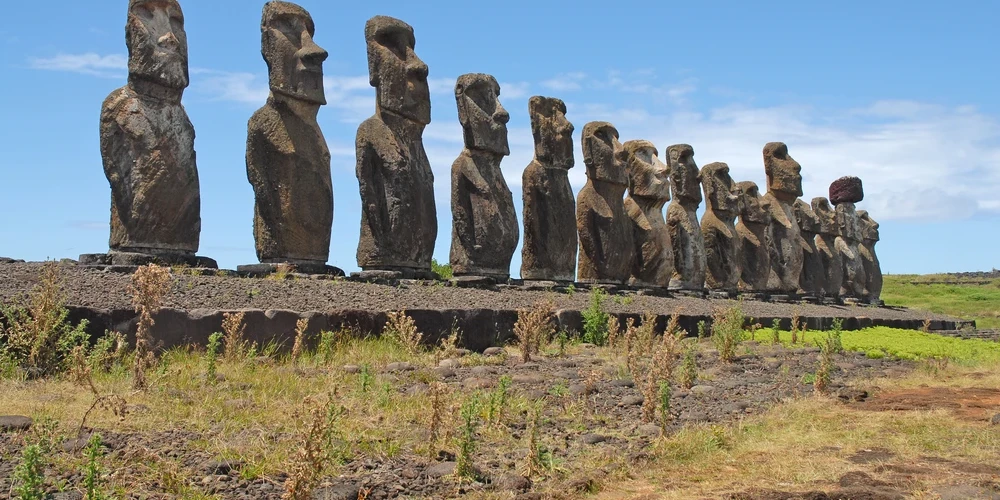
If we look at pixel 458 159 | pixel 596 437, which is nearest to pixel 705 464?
pixel 596 437

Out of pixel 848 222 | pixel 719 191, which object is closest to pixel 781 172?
pixel 719 191

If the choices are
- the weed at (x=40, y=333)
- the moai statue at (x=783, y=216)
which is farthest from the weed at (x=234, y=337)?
the moai statue at (x=783, y=216)

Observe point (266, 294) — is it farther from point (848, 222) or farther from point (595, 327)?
point (848, 222)

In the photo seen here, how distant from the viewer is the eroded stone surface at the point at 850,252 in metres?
30.0

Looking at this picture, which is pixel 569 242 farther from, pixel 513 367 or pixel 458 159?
pixel 513 367

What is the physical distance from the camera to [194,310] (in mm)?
7961

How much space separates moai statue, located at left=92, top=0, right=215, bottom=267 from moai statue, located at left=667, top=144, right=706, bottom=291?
11.5 m

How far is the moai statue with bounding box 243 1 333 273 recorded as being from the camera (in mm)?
12227

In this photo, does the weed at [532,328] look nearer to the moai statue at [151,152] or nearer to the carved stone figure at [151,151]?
the moai statue at [151,152]

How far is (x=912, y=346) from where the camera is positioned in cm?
1314

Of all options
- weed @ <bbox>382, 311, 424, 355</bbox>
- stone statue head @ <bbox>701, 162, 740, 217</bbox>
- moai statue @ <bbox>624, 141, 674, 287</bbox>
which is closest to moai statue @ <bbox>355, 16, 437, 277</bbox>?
weed @ <bbox>382, 311, 424, 355</bbox>

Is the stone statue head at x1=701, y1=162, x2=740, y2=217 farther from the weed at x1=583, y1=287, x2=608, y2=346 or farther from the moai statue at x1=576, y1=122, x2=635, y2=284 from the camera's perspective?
the weed at x1=583, y1=287, x2=608, y2=346

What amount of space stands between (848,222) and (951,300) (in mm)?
8856

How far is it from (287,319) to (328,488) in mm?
4123
